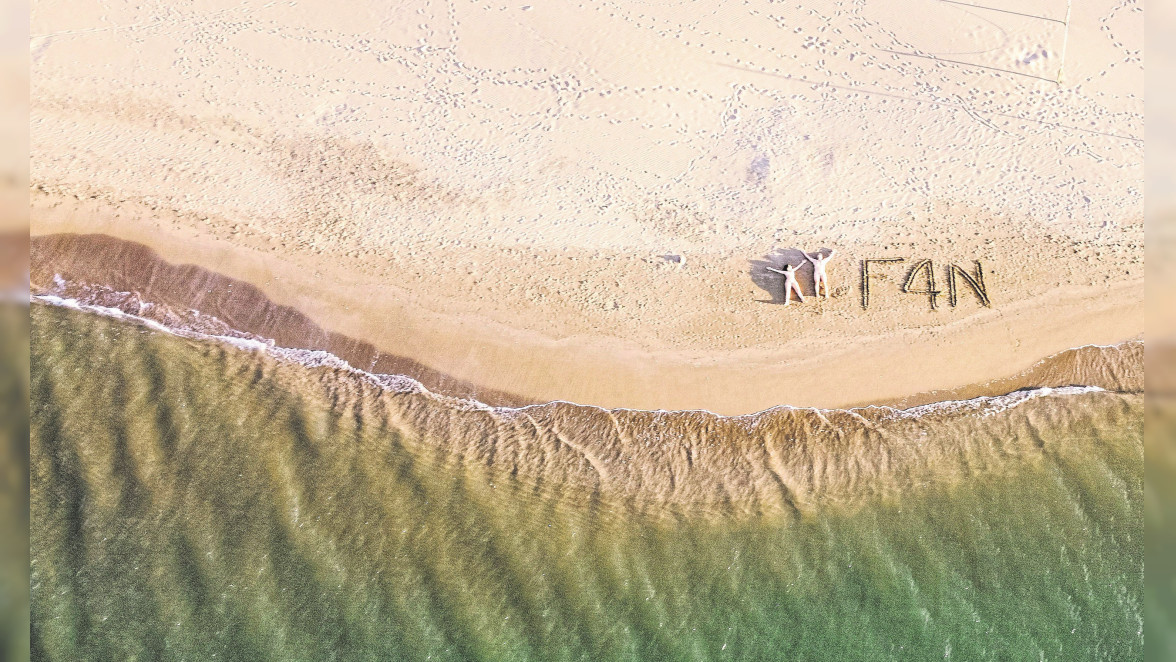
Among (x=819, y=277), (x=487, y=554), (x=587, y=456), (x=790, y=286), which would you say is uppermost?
(x=819, y=277)

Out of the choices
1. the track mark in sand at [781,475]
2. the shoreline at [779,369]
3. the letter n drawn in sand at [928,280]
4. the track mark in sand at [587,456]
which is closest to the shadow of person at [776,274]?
the shoreline at [779,369]

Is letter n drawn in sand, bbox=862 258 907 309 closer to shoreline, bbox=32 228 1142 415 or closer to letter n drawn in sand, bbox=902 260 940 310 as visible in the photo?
letter n drawn in sand, bbox=902 260 940 310

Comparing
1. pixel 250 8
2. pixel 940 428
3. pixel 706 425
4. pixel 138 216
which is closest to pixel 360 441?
pixel 706 425

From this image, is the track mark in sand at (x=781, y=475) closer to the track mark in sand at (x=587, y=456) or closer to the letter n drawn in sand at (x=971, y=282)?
the track mark in sand at (x=587, y=456)

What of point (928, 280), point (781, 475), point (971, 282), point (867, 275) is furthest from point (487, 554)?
point (971, 282)

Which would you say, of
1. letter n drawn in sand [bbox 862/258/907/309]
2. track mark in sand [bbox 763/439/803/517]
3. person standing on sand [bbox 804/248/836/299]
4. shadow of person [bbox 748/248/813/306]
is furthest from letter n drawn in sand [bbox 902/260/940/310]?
track mark in sand [bbox 763/439/803/517]

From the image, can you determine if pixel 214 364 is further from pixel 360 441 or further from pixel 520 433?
pixel 520 433

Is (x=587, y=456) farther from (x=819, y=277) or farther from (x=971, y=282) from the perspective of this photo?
(x=971, y=282)
